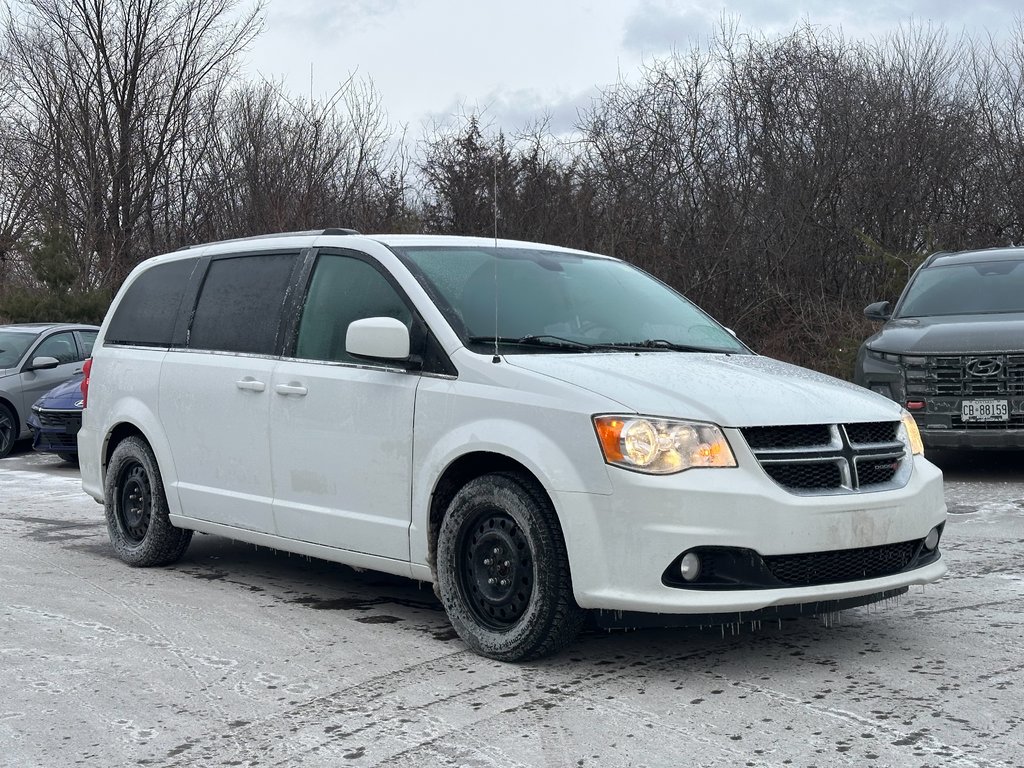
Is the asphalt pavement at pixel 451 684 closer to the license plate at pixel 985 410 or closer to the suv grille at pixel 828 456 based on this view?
the suv grille at pixel 828 456

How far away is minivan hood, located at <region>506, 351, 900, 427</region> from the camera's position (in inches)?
184

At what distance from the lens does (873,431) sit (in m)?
4.97

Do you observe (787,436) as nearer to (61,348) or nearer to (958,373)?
(958,373)

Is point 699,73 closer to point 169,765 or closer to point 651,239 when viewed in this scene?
point 651,239

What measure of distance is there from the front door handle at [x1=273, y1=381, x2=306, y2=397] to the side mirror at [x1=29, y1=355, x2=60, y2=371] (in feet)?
34.2

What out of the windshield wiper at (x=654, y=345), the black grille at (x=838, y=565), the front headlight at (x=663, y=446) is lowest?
the black grille at (x=838, y=565)

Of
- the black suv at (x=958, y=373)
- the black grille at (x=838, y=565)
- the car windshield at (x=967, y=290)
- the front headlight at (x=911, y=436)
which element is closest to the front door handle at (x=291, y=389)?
the black grille at (x=838, y=565)

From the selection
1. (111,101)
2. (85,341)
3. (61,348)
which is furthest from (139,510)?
(111,101)

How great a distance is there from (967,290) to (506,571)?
7.38 metres

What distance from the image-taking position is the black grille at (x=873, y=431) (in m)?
Result: 4.88

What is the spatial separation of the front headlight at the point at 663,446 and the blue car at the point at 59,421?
988 centimetres

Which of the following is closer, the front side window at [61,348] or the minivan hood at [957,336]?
the minivan hood at [957,336]

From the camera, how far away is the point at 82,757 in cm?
398

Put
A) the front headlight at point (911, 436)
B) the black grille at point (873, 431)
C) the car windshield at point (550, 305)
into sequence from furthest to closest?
1. the car windshield at point (550, 305)
2. the front headlight at point (911, 436)
3. the black grille at point (873, 431)
